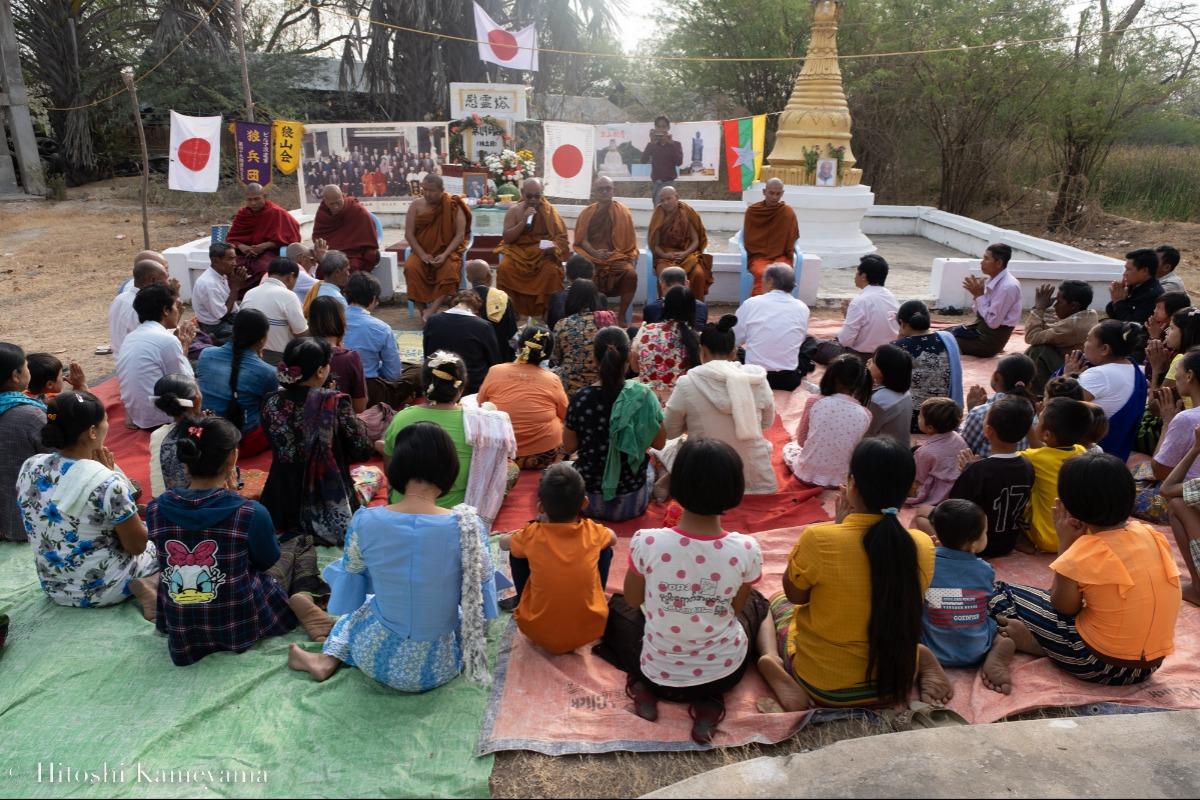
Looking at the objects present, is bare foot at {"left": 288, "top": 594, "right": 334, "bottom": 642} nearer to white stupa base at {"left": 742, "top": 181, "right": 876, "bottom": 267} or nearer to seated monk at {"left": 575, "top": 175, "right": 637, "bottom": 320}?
seated monk at {"left": 575, "top": 175, "right": 637, "bottom": 320}

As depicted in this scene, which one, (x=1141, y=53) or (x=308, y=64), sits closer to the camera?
(x=1141, y=53)

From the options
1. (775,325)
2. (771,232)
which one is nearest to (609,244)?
(771,232)

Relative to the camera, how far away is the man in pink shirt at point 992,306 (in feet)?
22.9

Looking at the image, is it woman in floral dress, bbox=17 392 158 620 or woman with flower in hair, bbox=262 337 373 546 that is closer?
woman in floral dress, bbox=17 392 158 620

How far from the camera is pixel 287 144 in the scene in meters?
11.9

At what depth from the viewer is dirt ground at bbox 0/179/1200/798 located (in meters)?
2.77

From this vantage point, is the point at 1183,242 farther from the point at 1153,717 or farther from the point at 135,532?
the point at 135,532

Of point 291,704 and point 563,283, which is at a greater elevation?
point 563,283

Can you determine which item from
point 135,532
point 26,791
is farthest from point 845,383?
point 26,791

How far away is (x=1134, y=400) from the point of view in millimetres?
4648

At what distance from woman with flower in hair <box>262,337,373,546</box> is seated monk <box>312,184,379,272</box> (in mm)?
4999

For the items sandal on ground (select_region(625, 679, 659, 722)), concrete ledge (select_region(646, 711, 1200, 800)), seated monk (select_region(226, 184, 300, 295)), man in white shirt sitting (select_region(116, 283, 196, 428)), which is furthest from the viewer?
seated monk (select_region(226, 184, 300, 295))

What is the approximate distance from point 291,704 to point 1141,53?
1722cm

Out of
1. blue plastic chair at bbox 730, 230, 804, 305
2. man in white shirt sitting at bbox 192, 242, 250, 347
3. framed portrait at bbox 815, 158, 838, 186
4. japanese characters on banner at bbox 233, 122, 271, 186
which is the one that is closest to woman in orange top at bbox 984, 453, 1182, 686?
man in white shirt sitting at bbox 192, 242, 250, 347
